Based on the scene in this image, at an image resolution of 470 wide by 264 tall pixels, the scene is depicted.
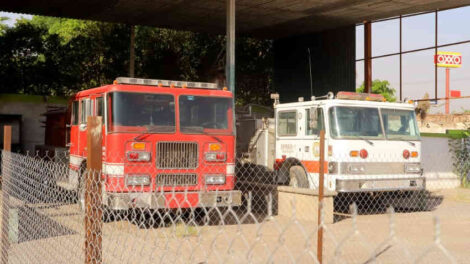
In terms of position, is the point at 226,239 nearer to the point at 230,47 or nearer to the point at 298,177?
the point at 298,177

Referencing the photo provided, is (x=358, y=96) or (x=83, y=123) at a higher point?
(x=358, y=96)

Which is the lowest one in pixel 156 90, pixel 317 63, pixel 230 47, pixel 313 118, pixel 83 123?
pixel 83 123

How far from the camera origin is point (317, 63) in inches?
997

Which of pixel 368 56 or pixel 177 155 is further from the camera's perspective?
pixel 368 56

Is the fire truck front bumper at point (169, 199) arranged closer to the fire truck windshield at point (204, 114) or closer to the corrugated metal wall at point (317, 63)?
the fire truck windshield at point (204, 114)

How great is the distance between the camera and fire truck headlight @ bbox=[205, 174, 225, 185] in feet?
32.1

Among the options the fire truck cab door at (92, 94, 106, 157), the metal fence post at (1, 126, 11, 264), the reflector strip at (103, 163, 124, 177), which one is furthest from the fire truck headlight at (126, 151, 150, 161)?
the metal fence post at (1, 126, 11, 264)

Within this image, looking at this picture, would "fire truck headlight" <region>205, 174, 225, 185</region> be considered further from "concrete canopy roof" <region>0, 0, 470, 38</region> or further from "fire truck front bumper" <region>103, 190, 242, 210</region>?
"concrete canopy roof" <region>0, 0, 470, 38</region>

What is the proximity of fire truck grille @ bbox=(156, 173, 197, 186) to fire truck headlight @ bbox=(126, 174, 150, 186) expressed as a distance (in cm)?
19

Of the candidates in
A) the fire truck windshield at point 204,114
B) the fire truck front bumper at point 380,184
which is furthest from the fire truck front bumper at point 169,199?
the fire truck front bumper at point 380,184

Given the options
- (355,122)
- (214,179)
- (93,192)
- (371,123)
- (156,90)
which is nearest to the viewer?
(93,192)

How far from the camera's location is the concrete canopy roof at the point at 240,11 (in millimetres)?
19189

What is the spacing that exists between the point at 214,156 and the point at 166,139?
945 millimetres

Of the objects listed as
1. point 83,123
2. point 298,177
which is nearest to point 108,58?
point 83,123
